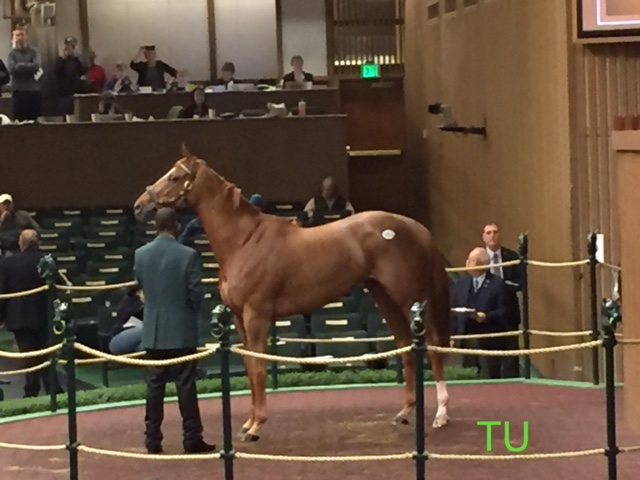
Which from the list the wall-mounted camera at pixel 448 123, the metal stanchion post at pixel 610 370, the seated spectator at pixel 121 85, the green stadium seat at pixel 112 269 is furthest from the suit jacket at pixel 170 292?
the seated spectator at pixel 121 85

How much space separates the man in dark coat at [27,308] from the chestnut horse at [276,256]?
356cm

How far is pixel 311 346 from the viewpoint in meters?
11.6

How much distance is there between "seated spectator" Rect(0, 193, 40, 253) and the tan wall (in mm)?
5837

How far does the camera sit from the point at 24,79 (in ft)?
66.7

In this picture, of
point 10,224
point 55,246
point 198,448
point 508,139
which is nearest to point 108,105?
point 55,246

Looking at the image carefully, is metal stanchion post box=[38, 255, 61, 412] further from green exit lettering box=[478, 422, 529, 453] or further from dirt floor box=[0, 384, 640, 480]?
green exit lettering box=[478, 422, 529, 453]

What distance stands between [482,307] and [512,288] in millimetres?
516

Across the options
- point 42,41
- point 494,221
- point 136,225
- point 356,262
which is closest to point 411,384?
point 356,262

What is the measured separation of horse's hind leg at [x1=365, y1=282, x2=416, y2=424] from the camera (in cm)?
909

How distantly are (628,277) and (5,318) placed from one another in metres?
7.06

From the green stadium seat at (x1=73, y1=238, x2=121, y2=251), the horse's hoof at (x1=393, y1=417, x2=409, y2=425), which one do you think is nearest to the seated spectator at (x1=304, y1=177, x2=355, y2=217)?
the green stadium seat at (x1=73, y1=238, x2=121, y2=251)

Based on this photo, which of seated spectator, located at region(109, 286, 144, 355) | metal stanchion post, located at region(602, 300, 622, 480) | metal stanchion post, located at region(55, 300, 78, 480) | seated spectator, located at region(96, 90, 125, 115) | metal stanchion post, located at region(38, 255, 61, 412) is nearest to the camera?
metal stanchion post, located at region(602, 300, 622, 480)

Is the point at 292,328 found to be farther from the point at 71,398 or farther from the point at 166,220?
the point at 71,398

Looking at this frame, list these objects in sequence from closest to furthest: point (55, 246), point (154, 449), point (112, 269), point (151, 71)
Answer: point (154, 449)
point (112, 269)
point (55, 246)
point (151, 71)
